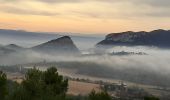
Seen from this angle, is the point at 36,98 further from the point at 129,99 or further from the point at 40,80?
the point at 129,99

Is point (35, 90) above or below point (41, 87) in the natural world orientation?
below

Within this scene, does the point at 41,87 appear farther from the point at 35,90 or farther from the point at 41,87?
the point at 35,90

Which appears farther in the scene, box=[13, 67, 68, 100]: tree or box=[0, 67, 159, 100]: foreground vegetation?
box=[13, 67, 68, 100]: tree

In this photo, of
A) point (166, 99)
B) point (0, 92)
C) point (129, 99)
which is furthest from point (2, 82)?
point (166, 99)

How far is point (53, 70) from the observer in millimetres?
64250

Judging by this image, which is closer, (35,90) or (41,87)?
(35,90)

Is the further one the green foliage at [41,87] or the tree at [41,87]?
the tree at [41,87]

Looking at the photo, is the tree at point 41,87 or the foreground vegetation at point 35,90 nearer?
the foreground vegetation at point 35,90

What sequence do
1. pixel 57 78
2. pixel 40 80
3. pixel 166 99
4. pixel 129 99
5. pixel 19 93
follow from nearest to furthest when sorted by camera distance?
pixel 19 93 → pixel 40 80 → pixel 57 78 → pixel 129 99 → pixel 166 99

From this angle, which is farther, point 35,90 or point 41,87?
point 41,87

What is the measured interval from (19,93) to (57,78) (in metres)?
9.84

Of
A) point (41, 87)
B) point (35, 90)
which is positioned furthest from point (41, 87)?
point (35, 90)

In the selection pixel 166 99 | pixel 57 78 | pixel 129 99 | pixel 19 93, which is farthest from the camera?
pixel 166 99

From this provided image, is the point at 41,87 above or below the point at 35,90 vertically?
above
